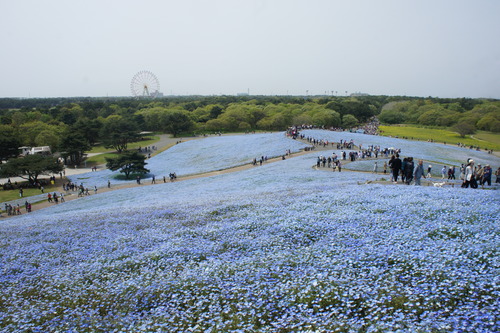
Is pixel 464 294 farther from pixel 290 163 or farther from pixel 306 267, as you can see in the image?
pixel 290 163

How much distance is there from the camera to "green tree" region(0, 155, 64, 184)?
148ft

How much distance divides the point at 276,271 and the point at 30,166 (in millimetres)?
48802

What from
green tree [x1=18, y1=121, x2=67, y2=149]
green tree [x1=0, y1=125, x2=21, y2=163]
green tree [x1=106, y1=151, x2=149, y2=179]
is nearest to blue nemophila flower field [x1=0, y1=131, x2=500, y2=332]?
green tree [x1=106, y1=151, x2=149, y2=179]

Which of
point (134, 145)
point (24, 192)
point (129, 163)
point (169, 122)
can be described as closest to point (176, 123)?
point (169, 122)

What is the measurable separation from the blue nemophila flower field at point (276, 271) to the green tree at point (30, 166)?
117 feet

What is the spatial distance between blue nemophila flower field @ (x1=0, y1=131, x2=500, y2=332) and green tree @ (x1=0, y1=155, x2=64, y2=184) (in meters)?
35.5

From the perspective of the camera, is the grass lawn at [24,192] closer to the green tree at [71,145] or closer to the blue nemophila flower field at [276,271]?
the green tree at [71,145]

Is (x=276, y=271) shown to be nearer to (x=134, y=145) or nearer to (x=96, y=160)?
(x=96, y=160)

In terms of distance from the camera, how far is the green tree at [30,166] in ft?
148

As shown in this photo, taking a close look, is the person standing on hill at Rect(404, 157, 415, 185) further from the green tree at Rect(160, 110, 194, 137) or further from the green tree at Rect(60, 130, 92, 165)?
the green tree at Rect(160, 110, 194, 137)

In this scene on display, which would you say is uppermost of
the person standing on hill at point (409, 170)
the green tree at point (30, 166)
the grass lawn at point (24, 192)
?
the person standing on hill at point (409, 170)

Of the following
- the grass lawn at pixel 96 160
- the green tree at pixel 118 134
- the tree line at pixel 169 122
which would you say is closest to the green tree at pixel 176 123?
the tree line at pixel 169 122

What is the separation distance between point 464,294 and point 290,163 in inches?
1248

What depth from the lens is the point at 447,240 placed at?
9.60 meters
